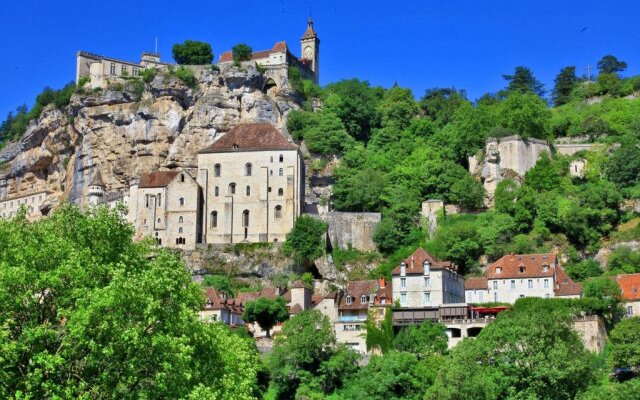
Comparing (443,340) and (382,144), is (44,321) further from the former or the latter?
(382,144)

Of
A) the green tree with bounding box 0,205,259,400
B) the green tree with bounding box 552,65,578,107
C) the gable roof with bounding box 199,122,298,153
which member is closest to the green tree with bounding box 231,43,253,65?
the gable roof with bounding box 199,122,298,153

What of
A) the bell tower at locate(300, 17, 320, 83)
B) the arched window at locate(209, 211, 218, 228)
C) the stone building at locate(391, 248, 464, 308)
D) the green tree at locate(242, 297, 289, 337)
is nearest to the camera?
the stone building at locate(391, 248, 464, 308)

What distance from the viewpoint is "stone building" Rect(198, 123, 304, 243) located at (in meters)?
85.9

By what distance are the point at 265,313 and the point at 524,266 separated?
1846cm

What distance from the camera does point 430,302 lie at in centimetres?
6769

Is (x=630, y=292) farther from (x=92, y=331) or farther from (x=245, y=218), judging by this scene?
(x=92, y=331)

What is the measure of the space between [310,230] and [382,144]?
22.6m

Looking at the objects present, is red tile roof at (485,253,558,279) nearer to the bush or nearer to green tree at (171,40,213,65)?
the bush

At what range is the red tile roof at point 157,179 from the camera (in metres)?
88.1

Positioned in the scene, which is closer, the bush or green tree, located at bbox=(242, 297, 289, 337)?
green tree, located at bbox=(242, 297, 289, 337)

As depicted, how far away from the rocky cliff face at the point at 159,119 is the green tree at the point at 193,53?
484 centimetres

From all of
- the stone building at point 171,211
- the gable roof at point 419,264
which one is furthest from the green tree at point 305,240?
the gable roof at point 419,264

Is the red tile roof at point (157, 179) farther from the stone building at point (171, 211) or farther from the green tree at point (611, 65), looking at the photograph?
the green tree at point (611, 65)

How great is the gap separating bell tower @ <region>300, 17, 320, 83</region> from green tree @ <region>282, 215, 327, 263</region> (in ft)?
128
